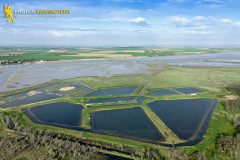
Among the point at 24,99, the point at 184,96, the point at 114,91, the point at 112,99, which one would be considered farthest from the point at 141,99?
the point at 24,99

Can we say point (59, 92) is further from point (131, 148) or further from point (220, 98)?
point (220, 98)

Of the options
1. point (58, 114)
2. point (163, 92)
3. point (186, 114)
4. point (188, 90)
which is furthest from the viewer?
point (188, 90)

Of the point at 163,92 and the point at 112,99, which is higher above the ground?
the point at 163,92

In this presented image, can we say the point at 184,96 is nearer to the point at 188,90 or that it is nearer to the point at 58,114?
the point at 188,90

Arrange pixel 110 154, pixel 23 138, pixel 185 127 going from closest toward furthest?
pixel 110 154 < pixel 23 138 < pixel 185 127

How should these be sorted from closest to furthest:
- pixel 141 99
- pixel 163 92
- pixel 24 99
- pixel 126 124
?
pixel 126 124
pixel 141 99
pixel 24 99
pixel 163 92

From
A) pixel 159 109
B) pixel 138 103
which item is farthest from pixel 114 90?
pixel 159 109

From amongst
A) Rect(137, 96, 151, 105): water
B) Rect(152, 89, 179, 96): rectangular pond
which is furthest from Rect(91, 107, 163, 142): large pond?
Rect(152, 89, 179, 96): rectangular pond

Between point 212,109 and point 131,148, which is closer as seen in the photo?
point 131,148
